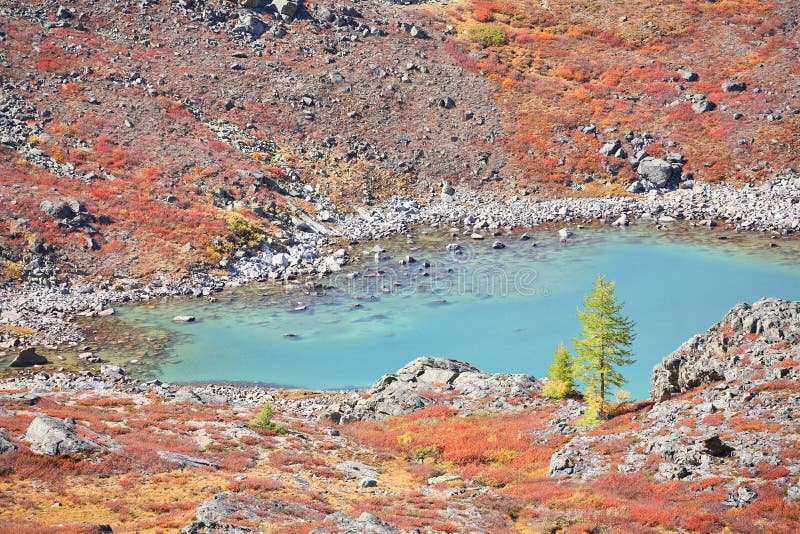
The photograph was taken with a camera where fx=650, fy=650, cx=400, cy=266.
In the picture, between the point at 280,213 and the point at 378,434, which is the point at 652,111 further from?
the point at 378,434

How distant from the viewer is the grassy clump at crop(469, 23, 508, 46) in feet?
346

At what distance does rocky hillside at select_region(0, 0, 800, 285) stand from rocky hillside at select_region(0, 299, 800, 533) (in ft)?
86.4

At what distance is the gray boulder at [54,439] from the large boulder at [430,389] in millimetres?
18645

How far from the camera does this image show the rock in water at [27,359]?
45.4m

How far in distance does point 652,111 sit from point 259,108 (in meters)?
55.2

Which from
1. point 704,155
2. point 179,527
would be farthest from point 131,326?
point 704,155

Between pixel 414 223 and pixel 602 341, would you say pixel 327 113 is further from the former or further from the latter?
pixel 602 341

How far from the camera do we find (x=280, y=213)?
7231 centimetres

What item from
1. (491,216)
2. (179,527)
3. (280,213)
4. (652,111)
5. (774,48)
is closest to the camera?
(179,527)

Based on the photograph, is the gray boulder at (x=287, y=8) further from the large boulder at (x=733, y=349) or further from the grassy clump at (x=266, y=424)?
the large boulder at (x=733, y=349)

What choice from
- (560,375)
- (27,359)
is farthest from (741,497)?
(27,359)

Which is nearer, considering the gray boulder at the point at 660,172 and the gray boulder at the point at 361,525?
the gray boulder at the point at 361,525

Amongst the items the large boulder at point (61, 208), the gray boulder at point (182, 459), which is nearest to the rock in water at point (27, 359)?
the large boulder at point (61, 208)

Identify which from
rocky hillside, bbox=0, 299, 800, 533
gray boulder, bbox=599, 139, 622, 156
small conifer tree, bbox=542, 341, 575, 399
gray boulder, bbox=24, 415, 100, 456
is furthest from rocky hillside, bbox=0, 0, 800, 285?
small conifer tree, bbox=542, 341, 575, 399
